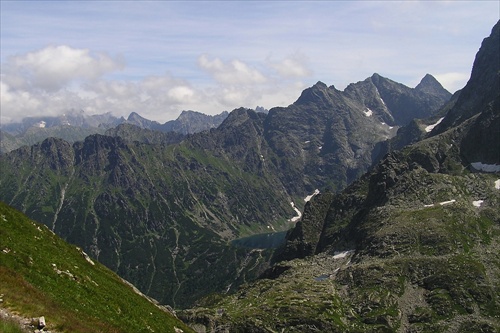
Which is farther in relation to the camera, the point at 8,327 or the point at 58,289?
the point at 58,289

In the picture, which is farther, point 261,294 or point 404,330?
point 261,294

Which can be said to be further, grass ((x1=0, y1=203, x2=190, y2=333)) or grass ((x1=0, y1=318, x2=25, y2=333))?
grass ((x1=0, y1=203, x2=190, y2=333))

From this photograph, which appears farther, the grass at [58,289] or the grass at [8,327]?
the grass at [58,289]

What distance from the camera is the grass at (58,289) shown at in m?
28.2

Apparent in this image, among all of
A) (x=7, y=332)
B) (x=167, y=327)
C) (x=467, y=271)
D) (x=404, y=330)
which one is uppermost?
(x=7, y=332)

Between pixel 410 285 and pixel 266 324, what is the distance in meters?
60.0

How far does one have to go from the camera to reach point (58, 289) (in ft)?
127

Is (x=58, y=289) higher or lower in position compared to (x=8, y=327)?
lower

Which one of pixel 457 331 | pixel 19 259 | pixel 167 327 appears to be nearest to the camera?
pixel 19 259

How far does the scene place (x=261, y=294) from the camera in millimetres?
190750

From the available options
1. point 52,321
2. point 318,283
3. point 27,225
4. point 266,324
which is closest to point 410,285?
point 318,283

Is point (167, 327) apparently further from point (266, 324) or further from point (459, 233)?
point (459, 233)

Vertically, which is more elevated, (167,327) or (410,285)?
(167,327)

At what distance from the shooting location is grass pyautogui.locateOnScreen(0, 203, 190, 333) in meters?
28.2
